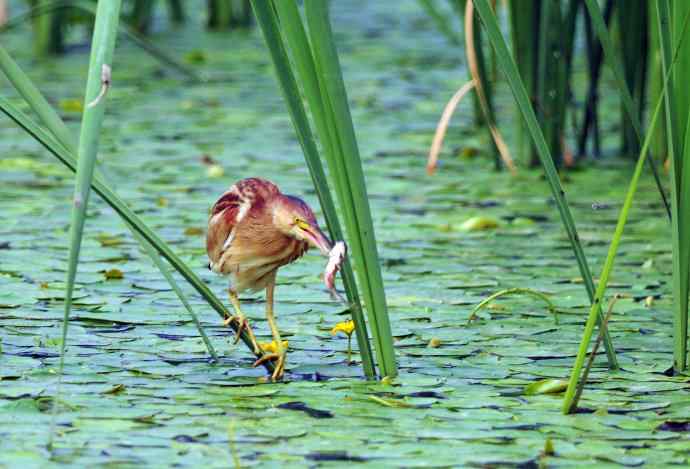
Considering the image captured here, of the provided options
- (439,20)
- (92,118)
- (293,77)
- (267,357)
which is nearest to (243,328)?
(267,357)

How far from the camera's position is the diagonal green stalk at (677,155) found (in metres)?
3.15

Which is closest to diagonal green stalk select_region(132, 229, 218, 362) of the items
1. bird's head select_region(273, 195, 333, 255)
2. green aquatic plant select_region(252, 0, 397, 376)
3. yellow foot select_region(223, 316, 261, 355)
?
yellow foot select_region(223, 316, 261, 355)

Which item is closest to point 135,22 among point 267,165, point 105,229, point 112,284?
point 267,165

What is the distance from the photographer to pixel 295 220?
3215 millimetres

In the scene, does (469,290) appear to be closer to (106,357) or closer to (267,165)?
(106,357)

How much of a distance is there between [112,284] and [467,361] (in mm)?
1311

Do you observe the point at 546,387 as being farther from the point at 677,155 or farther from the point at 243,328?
the point at 243,328

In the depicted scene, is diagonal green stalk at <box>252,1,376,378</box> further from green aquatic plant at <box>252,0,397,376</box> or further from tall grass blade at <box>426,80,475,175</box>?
tall grass blade at <box>426,80,475,175</box>

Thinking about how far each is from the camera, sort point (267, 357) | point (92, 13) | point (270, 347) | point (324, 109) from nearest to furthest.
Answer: point (324, 109) → point (267, 357) → point (270, 347) → point (92, 13)

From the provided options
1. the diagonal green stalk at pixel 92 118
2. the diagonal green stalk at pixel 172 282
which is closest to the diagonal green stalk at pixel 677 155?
the diagonal green stalk at pixel 172 282

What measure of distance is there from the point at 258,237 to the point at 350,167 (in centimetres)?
47

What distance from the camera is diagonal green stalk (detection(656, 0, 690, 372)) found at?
3.15 meters

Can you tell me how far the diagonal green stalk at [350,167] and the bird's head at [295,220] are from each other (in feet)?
0.30

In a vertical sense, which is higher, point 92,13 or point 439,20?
point 92,13
